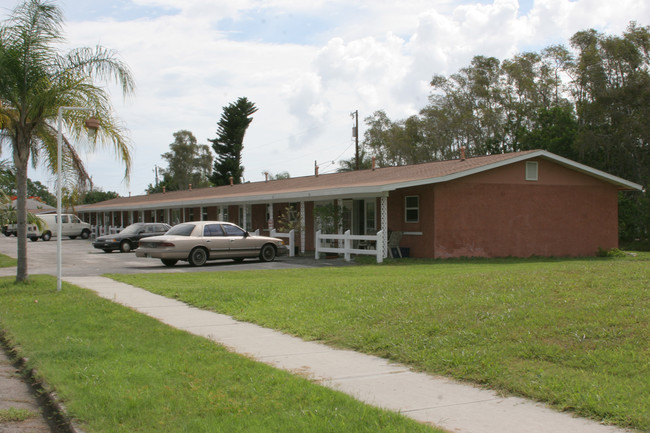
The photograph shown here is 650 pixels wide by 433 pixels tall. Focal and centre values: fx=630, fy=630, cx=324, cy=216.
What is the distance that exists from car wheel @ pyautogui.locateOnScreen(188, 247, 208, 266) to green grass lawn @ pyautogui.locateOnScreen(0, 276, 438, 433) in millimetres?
11452

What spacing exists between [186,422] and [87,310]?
6.14 m

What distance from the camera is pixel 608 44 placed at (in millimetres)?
42281

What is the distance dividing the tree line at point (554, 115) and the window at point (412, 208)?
15.7m

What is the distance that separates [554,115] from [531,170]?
91.2ft

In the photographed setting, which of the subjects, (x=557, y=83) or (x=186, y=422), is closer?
(x=186, y=422)

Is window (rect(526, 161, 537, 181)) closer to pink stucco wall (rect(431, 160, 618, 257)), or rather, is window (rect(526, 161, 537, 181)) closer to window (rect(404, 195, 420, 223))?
pink stucco wall (rect(431, 160, 618, 257))

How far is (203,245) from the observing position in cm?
2086

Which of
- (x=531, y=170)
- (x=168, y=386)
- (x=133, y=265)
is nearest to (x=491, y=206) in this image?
(x=531, y=170)

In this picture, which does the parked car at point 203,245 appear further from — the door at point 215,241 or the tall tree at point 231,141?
the tall tree at point 231,141

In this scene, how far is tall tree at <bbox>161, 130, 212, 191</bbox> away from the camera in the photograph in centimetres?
7931

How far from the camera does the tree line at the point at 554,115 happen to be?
135ft

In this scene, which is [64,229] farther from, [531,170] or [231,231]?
[531,170]

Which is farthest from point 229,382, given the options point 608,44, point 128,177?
point 608,44

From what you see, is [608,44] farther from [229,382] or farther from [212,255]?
[229,382]
